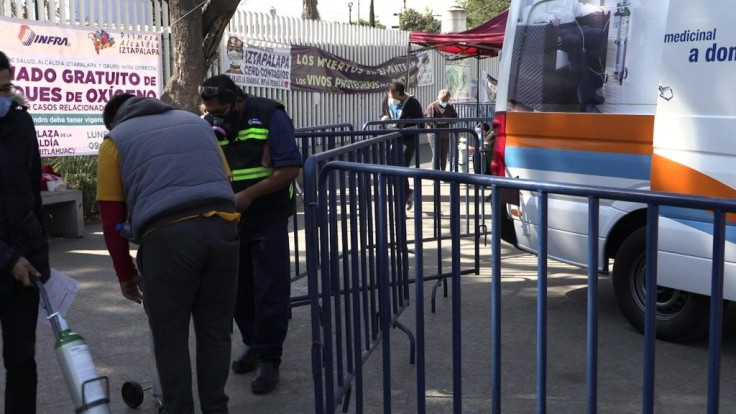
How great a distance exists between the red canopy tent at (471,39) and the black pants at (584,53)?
807 centimetres

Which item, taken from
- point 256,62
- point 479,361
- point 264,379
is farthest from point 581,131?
point 256,62

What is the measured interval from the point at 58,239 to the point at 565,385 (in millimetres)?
6114

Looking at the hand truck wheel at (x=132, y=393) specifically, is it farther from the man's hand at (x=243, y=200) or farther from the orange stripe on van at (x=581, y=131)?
the orange stripe on van at (x=581, y=131)

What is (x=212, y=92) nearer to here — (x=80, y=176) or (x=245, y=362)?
(x=245, y=362)

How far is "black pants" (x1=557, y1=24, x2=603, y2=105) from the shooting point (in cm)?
569

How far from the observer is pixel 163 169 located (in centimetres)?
359

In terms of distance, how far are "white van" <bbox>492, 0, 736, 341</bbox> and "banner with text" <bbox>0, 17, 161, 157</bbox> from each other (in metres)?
5.36

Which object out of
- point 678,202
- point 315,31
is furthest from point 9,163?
point 315,31

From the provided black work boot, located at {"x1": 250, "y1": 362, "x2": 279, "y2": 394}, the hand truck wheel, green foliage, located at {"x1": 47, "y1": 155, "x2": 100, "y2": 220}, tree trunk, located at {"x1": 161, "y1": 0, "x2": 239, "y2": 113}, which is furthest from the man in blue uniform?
tree trunk, located at {"x1": 161, "y1": 0, "x2": 239, "y2": 113}

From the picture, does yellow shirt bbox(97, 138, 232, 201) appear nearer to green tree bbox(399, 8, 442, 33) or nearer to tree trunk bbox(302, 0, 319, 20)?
tree trunk bbox(302, 0, 319, 20)

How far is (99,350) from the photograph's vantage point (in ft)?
18.1

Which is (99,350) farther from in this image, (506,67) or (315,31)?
(315,31)

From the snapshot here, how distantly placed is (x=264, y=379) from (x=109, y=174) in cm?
165

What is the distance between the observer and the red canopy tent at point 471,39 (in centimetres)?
1411
